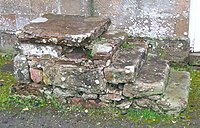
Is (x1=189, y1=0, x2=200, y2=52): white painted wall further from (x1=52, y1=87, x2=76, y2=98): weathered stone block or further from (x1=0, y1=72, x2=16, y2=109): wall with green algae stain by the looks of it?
(x1=0, y1=72, x2=16, y2=109): wall with green algae stain

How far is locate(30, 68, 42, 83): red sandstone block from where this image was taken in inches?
156

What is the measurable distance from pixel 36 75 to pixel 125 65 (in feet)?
3.27

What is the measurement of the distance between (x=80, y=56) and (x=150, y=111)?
93cm

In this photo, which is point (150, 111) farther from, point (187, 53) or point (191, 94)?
point (187, 53)

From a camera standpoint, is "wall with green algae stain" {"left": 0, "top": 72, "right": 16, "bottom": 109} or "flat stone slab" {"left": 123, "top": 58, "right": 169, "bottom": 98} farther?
"wall with green algae stain" {"left": 0, "top": 72, "right": 16, "bottom": 109}

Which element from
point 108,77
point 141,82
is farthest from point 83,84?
point 141,82

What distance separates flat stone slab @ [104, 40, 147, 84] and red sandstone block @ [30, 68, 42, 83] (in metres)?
0.76

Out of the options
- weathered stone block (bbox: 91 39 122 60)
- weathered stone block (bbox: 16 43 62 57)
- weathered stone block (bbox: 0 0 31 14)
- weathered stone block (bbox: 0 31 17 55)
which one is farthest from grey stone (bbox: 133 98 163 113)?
weathered stone block (bbox: 0 31 17 55)

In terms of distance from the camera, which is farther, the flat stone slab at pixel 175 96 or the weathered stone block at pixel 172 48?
the weathered stone block at pixel 172 48

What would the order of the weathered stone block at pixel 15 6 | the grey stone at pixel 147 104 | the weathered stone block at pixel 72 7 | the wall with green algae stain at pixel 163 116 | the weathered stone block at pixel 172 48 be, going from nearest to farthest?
the wall with green algae stain at pixel 163 116, the grey stone at pixel 147 104, the weathered stone block at pixel 172 48, the weathered stone block at pixel 72 7, the weathered stone block at pixel 15 6

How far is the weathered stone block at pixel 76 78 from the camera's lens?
12.3 ft

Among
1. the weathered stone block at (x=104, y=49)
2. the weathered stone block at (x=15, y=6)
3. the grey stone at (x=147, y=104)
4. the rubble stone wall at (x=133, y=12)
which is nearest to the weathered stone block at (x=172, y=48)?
the rubble stone wall at (x=133, y=12)

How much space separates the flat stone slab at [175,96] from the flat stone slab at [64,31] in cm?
98

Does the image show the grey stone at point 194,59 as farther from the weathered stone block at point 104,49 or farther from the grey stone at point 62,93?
the grey stone at point 62,93
